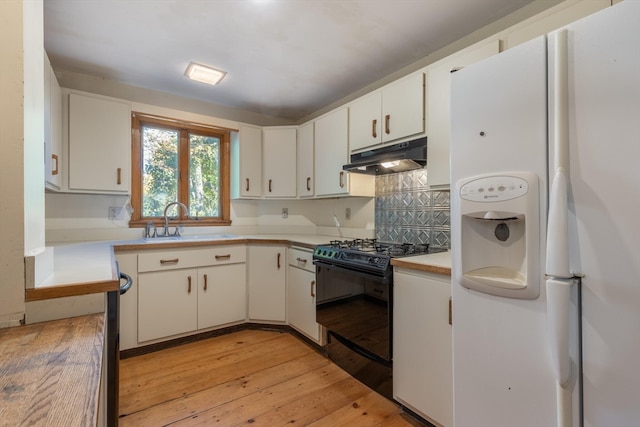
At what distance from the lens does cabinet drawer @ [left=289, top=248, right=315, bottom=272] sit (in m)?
2.41

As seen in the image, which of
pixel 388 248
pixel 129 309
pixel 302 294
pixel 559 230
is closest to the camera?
pixel 559 230

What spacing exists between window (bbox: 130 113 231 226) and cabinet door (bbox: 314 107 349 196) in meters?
1.12

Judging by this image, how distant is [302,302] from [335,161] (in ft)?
4.18

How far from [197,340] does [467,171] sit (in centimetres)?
252

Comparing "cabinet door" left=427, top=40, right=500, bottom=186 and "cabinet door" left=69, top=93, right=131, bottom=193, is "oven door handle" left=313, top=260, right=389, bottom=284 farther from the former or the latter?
"cabinet door" left=69, top=93, right=131, bottom=193

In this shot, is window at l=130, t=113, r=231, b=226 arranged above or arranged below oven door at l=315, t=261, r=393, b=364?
above

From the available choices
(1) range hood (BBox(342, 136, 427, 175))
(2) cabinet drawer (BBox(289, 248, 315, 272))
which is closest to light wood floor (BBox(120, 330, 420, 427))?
(2) cabinet drawer (BBox(289, 248, 315, 272))

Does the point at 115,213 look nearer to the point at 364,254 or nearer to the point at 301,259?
the point at 301,259

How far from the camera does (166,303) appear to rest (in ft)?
7.74

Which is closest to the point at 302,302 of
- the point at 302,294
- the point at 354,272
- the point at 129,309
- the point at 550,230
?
the point at 302,294

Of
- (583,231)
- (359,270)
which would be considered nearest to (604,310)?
(583,231)

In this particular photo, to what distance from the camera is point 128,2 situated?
5.44ft

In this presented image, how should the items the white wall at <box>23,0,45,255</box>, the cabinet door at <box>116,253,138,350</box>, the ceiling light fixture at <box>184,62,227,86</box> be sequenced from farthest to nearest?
the ceiling light fixture at <box>184,62,227,86</box>, the cabinet door at <box>116,253,138,350</box>, the white wall at <box>23,0,45,255</box>

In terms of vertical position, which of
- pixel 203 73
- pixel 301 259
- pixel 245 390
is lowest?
pixel 245 390
